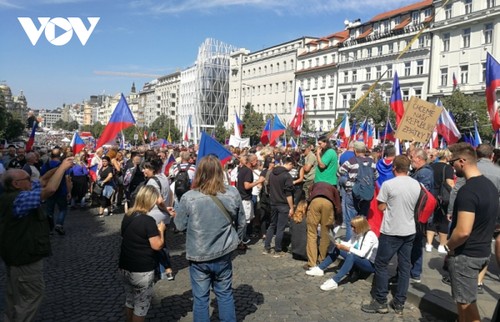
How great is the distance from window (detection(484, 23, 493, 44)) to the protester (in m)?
47.4

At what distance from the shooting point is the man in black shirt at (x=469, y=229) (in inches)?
156

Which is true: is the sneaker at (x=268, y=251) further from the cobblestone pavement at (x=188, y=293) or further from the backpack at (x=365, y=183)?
the backpack at (x=365, y=183)

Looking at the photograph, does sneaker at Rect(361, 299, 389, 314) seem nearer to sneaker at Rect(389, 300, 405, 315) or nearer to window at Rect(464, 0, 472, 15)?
sneaker at Rect(389, 300, 405, 315)

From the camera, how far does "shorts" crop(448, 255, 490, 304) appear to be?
409 cm

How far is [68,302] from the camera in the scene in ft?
18.2

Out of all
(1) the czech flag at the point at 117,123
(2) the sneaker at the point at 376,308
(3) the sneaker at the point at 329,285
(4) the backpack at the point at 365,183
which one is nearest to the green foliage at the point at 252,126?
(1) the czech flag at the point at 117,123

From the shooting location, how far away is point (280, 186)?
802 centimetres

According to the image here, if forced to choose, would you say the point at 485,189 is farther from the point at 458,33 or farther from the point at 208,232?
the point at 458,33

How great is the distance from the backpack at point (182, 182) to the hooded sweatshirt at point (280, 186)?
185cm

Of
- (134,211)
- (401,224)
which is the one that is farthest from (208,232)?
(401,224)

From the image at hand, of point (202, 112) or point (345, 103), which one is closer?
point (345, 103)

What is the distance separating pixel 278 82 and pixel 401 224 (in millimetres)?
73335

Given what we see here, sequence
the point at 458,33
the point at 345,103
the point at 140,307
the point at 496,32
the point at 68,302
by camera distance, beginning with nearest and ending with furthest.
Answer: the point at 140,307
the point at 68,302
the point at 496,32
the point at 458,33
the point at 345,103

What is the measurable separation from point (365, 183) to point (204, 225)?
14.1 feet
